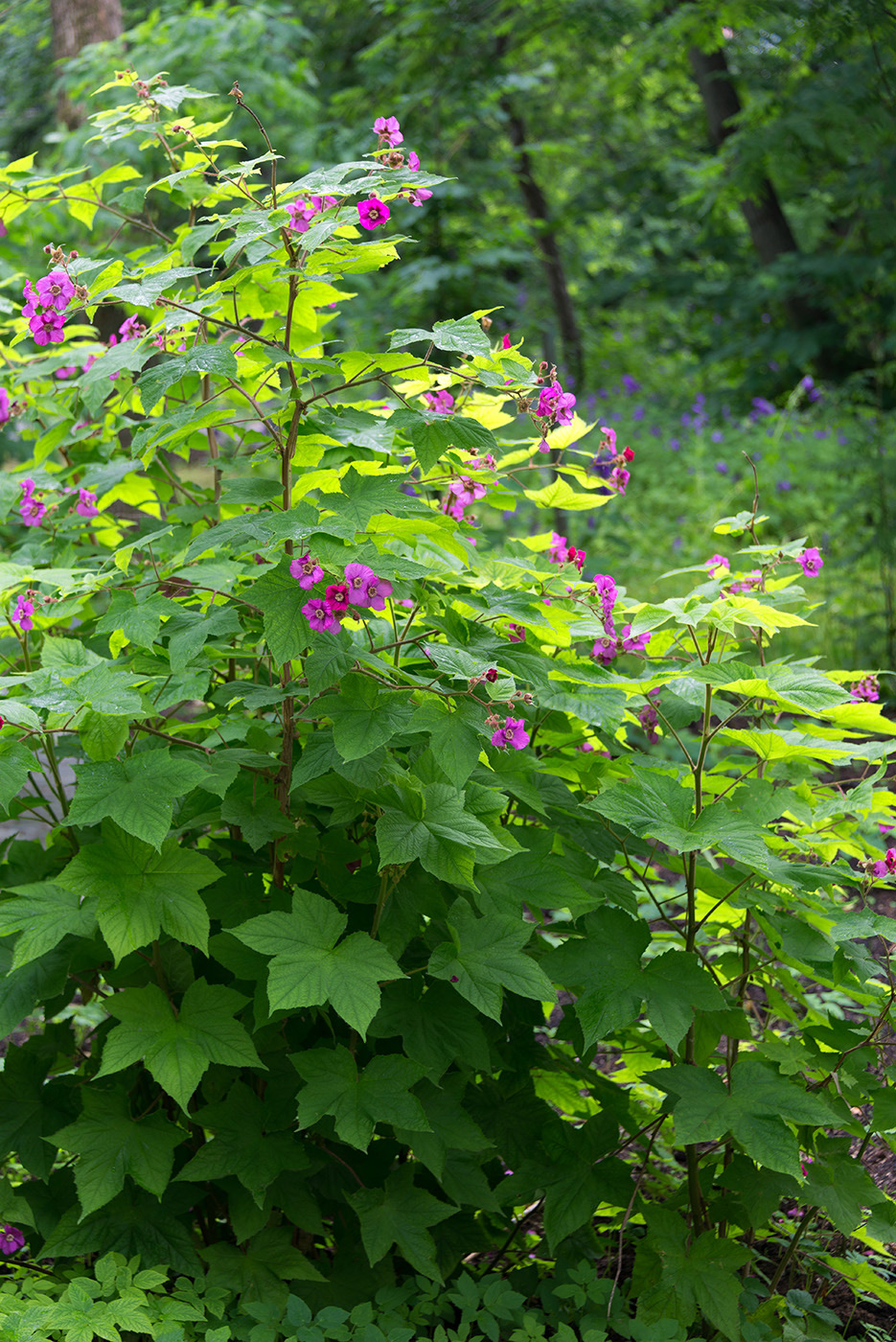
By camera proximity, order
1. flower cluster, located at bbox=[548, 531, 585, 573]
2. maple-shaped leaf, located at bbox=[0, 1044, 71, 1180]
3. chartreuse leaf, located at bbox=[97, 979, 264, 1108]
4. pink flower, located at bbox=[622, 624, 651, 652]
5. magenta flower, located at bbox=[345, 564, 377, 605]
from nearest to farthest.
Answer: magenta flower, located at bbox=[345, 564, 377, 605] < chartreuse leaf, located at bbox=[97, 979, 264, 1108] < maple-shaped leaf, located at bbox=[0, 1044, 71, 1180] < pink flower, located at bbox=[622, 624, 651, 652] < flower cluster, located at bbox=[548, 531, 585, 573]

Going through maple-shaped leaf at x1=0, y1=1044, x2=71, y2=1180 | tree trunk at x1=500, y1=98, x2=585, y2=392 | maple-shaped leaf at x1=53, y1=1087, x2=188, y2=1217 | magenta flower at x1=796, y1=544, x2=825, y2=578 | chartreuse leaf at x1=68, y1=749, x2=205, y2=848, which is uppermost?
chartreuse leaf at x1=68, y1=749, x2=205, y2=848

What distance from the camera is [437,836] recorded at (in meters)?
1.53

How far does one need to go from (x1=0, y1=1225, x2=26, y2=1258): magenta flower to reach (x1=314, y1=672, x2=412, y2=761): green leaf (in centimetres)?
114

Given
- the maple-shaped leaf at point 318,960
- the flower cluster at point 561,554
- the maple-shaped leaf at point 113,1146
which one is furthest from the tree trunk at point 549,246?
the maple-shaped leaf at point 113,1146

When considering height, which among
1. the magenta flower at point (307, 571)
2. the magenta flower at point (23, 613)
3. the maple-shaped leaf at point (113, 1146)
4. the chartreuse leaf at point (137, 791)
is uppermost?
the magenta flower at point (307, 571)

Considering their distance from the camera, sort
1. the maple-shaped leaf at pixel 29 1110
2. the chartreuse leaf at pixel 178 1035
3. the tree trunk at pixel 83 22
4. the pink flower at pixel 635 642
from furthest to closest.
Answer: the tree trunk at pixel 83 22 → the pink flower at pixel 635 642 → the maple-shaped leaf at pixel 29 1110 → the chartreuse leaf at pixel 178 1035

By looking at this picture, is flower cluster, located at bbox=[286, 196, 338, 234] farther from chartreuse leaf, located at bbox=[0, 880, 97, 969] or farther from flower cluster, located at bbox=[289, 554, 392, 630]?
chartreuse leaf, located at bbox=[0, 880, 97, 969]

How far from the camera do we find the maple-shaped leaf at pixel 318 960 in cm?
143

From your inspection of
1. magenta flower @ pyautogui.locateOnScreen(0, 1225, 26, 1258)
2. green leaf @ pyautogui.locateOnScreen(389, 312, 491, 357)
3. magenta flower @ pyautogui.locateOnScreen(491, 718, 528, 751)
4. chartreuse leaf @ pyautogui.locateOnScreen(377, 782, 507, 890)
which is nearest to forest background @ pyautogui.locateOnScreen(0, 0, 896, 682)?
green leaf @ pyautogui.locateOnScreen(389, 312, 491, 357)

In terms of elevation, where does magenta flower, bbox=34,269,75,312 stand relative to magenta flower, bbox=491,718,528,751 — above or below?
above

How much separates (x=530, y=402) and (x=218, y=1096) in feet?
4.08

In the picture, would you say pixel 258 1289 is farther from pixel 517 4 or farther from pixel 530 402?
pixel 517 4

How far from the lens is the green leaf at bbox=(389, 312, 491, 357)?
147cm

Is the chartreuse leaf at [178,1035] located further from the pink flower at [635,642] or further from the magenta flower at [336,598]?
the pink flower at [635,642]
